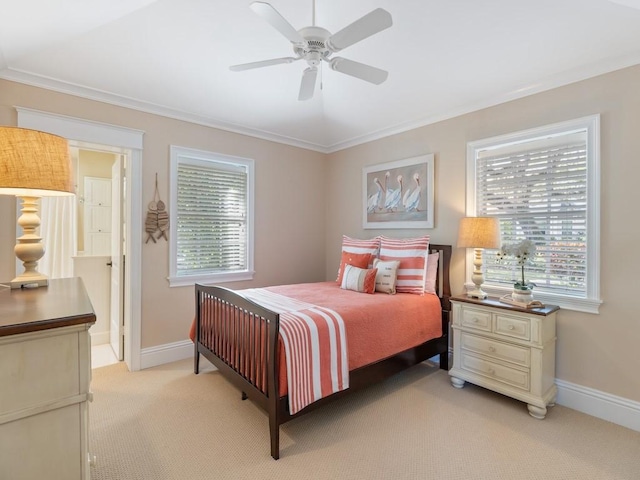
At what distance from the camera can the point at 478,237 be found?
9.04ft

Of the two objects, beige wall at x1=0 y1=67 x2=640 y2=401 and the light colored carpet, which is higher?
beige wall at x1=0 y1=67 x2=640 y2=401

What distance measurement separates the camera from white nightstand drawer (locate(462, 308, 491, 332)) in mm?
2676

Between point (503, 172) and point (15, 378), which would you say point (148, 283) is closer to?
point (15, 378)

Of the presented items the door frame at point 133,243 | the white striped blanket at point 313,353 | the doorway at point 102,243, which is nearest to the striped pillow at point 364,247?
the white striped blanket at point 313,353

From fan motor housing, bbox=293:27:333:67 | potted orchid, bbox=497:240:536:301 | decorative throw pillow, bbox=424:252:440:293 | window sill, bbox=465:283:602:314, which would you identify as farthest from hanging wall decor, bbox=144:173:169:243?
window sill, bbox=465:283:602:314

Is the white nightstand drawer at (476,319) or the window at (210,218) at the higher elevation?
the window at (210,218)

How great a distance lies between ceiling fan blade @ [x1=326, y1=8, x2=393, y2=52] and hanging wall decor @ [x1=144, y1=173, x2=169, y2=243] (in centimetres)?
231

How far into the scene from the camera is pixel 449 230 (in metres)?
3.37

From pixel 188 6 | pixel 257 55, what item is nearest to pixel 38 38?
pixel 188 6

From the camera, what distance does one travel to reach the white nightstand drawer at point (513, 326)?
2459mm

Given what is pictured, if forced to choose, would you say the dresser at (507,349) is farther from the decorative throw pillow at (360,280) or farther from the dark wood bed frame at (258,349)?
the decorative throw pillow at (360,280)

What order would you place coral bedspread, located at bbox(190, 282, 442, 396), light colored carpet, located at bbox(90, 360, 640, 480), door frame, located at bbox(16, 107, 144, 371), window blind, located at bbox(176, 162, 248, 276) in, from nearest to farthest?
light colored carpet, located at bbox(90, 360, 640, 480)
coral bedspread, located at bbox(190, 282, 442, 396)
door frame, located at bbox(16, 107, 144, 371)
window blind, located at bbox(176, 162, 248, 276)

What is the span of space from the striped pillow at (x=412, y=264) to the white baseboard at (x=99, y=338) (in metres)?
3.52

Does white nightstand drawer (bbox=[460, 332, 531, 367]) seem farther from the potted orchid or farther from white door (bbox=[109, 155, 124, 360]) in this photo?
white door (bbox=[109, 155, 124, 360])
